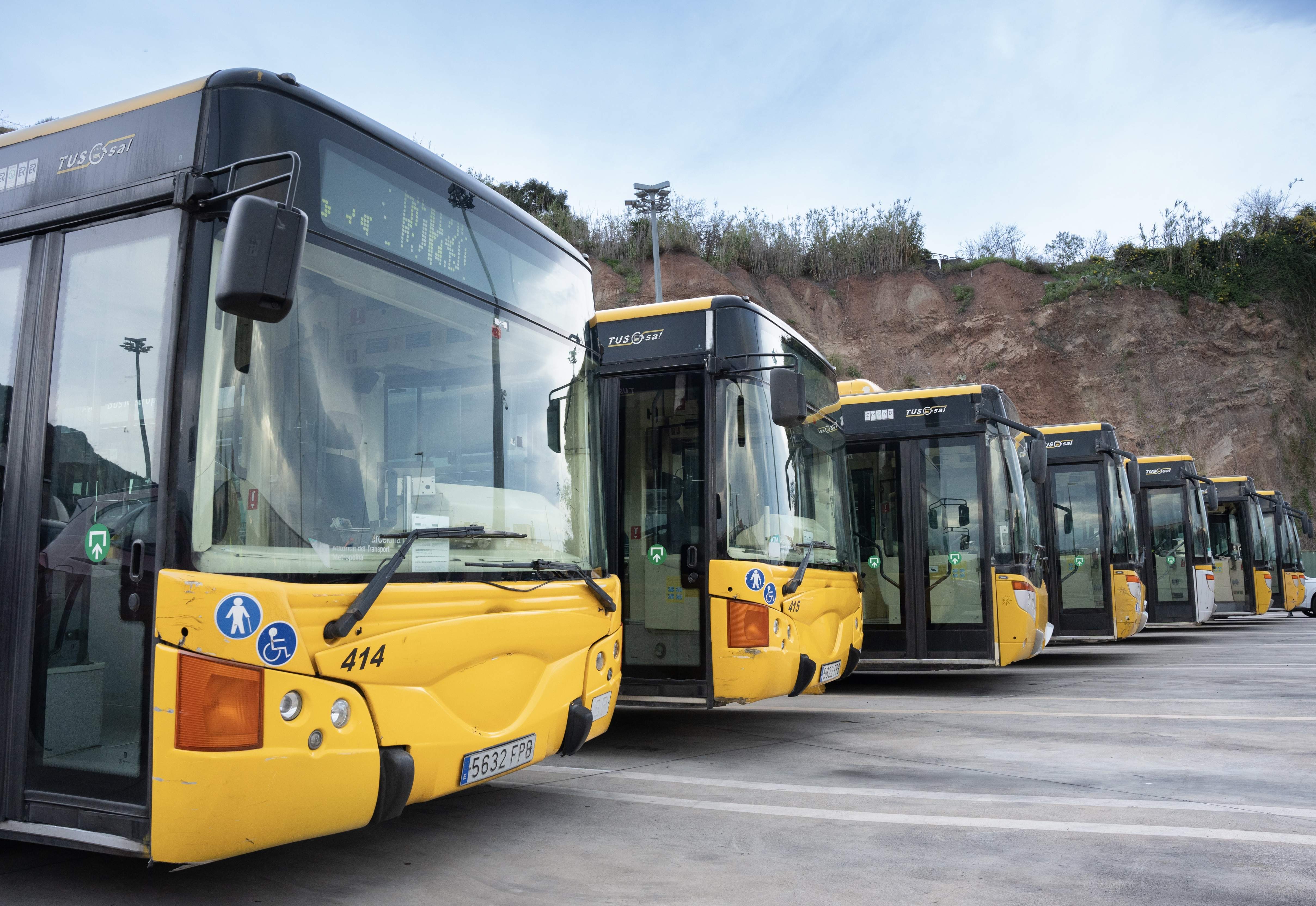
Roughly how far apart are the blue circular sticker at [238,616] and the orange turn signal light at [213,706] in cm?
10

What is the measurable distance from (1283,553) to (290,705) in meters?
27.7

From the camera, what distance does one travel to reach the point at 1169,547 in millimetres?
18375

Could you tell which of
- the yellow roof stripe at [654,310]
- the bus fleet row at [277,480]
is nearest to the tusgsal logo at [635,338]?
the yellow roof stripe at [654,310]

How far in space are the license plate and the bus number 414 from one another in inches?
26.2

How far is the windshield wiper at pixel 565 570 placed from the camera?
4414 mm

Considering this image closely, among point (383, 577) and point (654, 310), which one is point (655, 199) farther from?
point (383, 577)

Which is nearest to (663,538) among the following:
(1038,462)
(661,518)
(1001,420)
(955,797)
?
(661,518)

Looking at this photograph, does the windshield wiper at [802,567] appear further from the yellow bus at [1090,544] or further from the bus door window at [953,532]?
the yellow bus at [1090,544]

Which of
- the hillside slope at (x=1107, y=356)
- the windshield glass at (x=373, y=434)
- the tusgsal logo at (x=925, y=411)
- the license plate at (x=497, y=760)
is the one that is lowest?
the license plate at (x=497, y=760)

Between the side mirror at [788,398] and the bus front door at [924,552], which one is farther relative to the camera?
the bus front door at [924,552]

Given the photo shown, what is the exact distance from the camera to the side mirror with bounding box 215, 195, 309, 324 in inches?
124

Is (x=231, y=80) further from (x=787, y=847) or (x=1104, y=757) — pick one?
(x=1104, y=757)

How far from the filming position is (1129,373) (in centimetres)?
3584

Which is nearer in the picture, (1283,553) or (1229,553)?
(1229,553)
